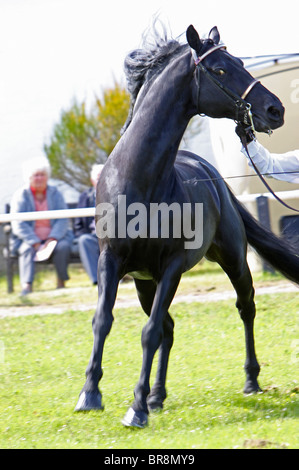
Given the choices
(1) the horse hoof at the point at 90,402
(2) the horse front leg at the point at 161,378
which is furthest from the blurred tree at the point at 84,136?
(1) the horse hoof at the point at 90,402

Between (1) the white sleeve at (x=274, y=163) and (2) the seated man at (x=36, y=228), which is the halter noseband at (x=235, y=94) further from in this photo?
(2) the seated man at (x=36, y=228)

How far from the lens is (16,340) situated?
8.55 m

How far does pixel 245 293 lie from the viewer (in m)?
5.99

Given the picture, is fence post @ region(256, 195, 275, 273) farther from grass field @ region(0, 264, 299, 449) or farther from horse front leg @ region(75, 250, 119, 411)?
horse front leg @ region(75, 250, 119, 411)

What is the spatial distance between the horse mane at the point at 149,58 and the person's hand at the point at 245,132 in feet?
2.00

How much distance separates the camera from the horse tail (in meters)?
6.12

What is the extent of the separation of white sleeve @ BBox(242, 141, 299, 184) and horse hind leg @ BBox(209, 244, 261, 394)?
601 mm

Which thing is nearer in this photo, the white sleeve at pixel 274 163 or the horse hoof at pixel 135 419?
the horse hoof at pixel 135 419

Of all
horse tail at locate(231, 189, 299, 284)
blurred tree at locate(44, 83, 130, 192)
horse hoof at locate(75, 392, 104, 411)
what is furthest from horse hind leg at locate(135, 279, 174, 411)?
blurred tree at locate(44, 83, 130, 192)

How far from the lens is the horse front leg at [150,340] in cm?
465

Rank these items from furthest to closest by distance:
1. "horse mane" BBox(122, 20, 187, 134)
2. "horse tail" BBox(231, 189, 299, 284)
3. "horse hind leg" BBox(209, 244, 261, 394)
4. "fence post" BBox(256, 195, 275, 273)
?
"fence post" BBox(256, 195, 275, 273)
"horse tail" BBox(231, 189, 299, 284)
"horse hind leg" BBox(209, 244, 261, 394)
"horse mane" BBox(122, 20, 187, 134)
